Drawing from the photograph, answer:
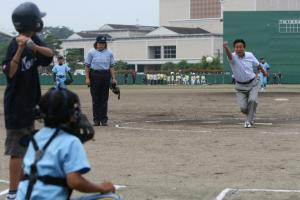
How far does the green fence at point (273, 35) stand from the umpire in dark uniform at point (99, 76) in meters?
62.0

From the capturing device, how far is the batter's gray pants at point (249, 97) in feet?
51.6

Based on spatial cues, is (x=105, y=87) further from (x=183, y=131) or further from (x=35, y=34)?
(x=35, y=34)

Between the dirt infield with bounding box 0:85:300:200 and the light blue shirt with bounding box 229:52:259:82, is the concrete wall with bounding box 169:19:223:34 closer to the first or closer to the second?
the light blue shirt with bounding box 229:52:259:82

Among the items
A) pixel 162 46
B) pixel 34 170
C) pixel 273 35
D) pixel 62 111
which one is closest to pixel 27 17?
pixel 62 111

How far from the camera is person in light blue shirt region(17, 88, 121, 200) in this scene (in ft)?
15.6

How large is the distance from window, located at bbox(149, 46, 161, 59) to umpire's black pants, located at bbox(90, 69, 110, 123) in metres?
126

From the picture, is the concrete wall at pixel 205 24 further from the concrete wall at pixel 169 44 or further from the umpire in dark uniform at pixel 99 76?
the umpire in dark uniform at pixel 99 76

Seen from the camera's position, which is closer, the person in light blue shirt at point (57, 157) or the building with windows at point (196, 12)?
the person in light blue shirt at point (57, 157)

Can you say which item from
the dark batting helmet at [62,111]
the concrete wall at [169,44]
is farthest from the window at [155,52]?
the dark batting helmet at [62,111]

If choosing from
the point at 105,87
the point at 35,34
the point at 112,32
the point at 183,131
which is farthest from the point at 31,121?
the point at 112,32

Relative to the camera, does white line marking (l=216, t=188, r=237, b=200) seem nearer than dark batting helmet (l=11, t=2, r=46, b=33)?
No

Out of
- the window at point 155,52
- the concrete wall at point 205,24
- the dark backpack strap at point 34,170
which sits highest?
the concrete wall at point 205,24

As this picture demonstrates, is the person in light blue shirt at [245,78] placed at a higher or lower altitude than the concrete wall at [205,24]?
lower

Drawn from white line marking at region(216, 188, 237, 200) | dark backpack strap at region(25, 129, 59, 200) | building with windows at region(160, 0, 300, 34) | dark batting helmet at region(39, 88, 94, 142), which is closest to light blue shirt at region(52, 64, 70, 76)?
white line marking at region(216, 188, 237, 200)
